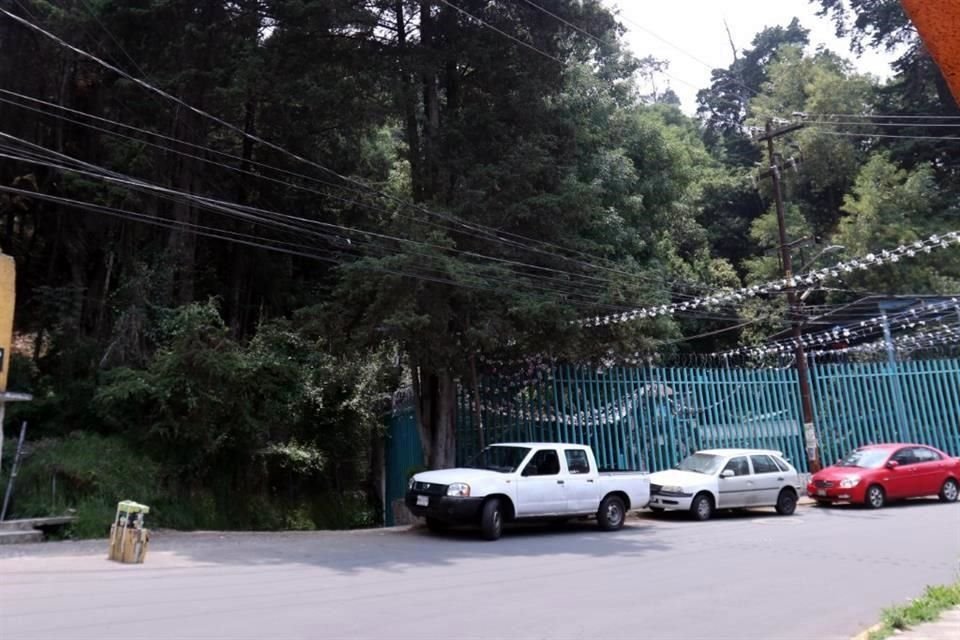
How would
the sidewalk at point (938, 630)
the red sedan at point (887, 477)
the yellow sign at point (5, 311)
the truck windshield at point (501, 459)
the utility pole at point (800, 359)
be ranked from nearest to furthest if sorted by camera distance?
the sidewalk at point (938, 630) < the yellow sign at point (5, 311) < the truck windshield at point (501, 459) < the red sedan at point (887, 477) < the utility pole at point (800, 359)

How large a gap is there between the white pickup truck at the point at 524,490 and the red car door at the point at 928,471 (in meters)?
7.97

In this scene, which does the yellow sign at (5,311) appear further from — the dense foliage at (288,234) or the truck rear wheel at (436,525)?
the truck rear wheel at (436,525)

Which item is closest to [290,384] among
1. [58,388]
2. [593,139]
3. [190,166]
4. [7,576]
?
[58,388]

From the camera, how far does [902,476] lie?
17.7 m

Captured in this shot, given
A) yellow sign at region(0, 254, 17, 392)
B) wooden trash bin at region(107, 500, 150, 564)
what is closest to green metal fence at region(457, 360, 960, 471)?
wooden trash bin at region(107, 500, 150, 564)

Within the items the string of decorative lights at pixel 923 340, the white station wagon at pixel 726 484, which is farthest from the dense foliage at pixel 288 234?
the string of decorative lights at pixel 923 340

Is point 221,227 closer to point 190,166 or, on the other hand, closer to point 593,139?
point 190,166

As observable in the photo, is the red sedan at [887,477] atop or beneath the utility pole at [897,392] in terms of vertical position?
beneath

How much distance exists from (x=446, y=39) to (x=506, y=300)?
24.4 feet

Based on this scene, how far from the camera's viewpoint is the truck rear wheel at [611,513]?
14391 mm

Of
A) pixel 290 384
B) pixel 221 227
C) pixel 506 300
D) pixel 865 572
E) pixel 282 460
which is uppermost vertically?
pixel 221 227

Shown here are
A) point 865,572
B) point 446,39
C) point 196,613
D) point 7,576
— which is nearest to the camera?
point 196,613

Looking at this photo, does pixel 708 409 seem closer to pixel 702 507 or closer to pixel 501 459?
pixel 702 507

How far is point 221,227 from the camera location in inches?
797
